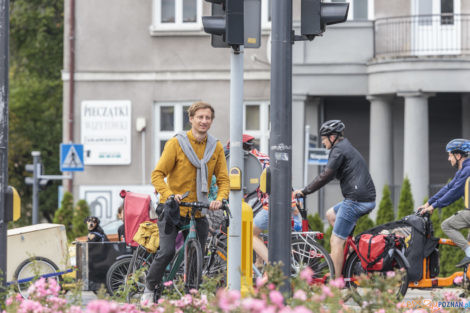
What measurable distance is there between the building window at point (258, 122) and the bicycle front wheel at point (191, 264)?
1549 centimetres

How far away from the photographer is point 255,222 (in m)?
11.1

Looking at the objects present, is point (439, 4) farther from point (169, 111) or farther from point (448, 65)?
point (169, 111)

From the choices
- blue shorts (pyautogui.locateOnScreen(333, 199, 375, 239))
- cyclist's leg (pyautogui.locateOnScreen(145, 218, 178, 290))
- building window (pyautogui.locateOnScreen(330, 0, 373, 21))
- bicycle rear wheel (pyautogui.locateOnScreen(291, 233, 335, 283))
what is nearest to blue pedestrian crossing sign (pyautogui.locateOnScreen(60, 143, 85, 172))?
building window (pyautogui.locateOnScreen(330, 0, 373, 21))

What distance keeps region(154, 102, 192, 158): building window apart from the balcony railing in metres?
5.24

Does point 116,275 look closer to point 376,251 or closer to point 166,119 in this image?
point 376,251

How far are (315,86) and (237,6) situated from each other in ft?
46.3

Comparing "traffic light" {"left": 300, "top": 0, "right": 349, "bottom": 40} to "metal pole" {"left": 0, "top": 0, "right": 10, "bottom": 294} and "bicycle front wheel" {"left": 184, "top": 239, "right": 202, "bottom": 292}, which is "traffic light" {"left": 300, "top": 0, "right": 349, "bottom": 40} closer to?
"bicycle front wheel" {"left": 184, "top": 239, "right": 202, "bottom": 292}

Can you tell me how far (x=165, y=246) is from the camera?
9.37 m

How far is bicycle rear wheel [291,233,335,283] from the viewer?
10664 mm

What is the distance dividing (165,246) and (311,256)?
200 centimetres

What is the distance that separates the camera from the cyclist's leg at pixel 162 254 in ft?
30.6

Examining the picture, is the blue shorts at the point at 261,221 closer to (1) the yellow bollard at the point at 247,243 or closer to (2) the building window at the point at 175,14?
(1) the yellow bollard at the point at 247,243

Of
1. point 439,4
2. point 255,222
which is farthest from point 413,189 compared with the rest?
point 255,222

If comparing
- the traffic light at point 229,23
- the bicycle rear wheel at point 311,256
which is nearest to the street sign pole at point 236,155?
the traffic light at point 229,23
